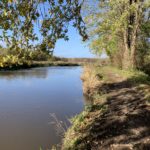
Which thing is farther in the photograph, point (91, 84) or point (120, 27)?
point (120, 27)

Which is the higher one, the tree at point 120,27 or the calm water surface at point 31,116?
the tree at point 120,27

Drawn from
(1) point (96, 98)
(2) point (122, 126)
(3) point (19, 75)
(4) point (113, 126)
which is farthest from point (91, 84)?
(3) point (19, 75)

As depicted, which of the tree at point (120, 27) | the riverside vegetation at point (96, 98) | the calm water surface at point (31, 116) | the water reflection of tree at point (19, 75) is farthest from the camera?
the water reflection of tree at point (19, 75)

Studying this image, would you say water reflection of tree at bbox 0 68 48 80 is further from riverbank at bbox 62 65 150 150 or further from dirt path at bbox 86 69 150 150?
dirt path at bbox 86 69 150 150

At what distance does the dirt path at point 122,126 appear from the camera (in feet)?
19.5

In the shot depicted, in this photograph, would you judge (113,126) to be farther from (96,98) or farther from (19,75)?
(19,75)

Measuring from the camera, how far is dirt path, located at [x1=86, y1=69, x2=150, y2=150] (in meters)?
5.95

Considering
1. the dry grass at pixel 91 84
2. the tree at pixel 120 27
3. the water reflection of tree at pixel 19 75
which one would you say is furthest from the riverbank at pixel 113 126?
the water reflection of tree at pixel 19 75

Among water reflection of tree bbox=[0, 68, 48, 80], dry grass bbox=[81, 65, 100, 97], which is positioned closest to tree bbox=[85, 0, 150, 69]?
dry grass bbox=[81, 65, 100, 97]

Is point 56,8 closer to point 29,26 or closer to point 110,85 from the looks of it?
point 29,26

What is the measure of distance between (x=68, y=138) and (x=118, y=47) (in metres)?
19.1

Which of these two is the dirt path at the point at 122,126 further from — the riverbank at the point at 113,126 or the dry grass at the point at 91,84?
the dry grass at the point at 91,84

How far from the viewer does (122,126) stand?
701cm

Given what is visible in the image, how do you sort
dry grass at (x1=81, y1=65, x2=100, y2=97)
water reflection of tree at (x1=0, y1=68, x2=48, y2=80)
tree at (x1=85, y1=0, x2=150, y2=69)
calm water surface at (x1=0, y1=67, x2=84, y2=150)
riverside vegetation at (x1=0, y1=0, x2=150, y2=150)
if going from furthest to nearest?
water reflection of tree at (x1=0, y1=68, x2=48, y2=80) → tree at (x1=85, y1=0, x2=150, y2=69) → dry grass at (x1=81, y1=65, x2=100, y2=97) → calm water surface at (x1=0, y1=67, x2=84, y2=150) → riverside vegetation at (x1=0, y1=0, x2=150, y2=150)
